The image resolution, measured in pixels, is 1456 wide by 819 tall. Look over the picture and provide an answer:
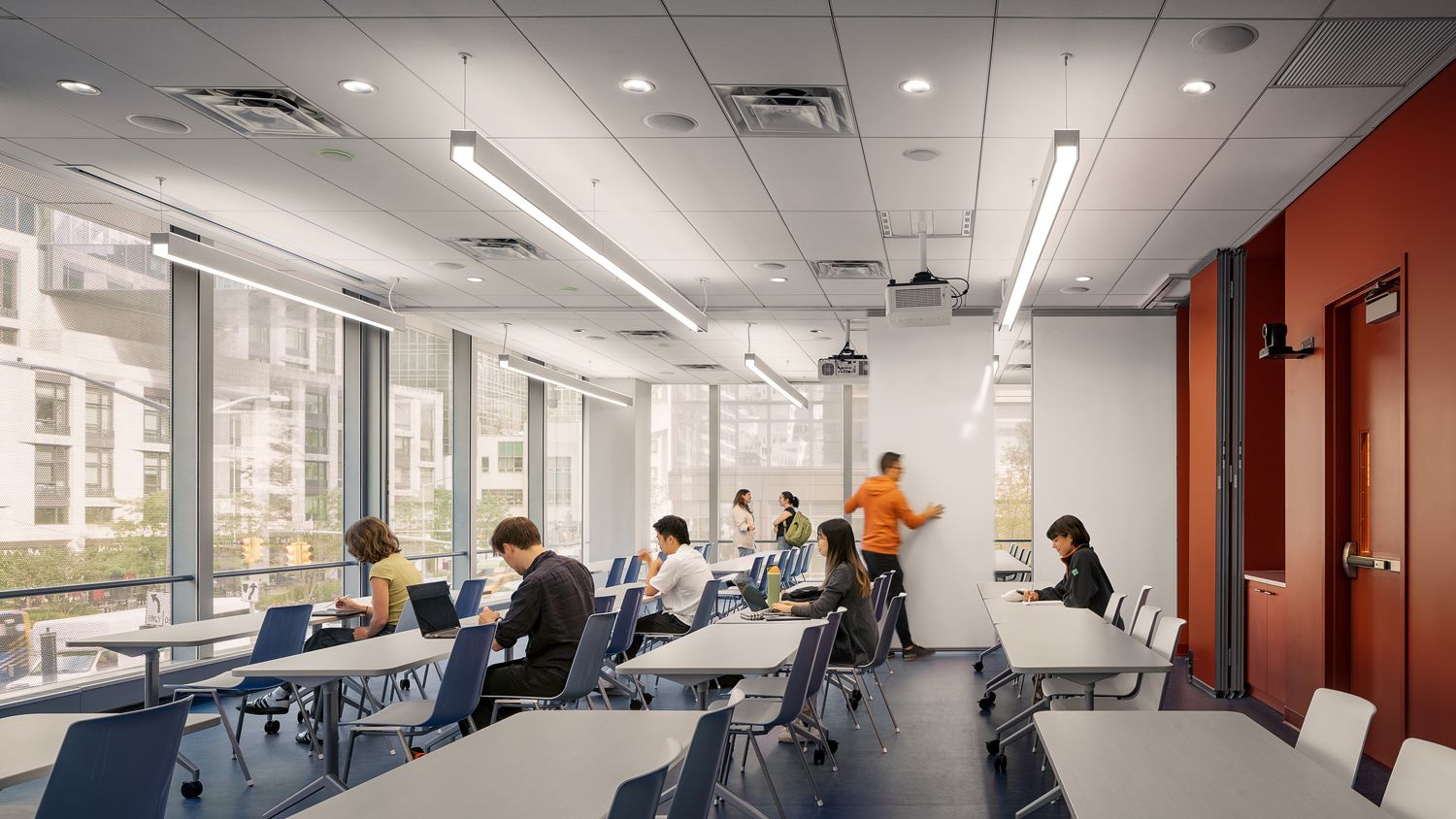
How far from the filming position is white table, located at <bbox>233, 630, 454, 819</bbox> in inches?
167

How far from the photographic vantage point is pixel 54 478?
643cm

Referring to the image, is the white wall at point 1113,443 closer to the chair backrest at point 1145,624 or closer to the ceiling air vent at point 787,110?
the chair backrest at point 1145,624

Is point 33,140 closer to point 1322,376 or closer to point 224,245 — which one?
point 224,245

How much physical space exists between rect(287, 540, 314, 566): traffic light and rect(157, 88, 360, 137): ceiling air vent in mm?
4329

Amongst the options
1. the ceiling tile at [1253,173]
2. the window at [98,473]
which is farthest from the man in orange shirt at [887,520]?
the window at [98,473]

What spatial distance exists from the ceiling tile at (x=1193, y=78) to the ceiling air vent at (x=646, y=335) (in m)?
7.00

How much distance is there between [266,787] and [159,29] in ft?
11.0

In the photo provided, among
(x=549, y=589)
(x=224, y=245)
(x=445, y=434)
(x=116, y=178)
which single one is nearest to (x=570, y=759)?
(x=549, y=589)

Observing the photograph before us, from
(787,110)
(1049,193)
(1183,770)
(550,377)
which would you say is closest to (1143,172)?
(1049,193)

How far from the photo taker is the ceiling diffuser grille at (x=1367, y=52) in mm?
4020

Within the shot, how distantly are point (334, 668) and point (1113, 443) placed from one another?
24.1 ft

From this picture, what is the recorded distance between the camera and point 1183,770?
98.1 inches

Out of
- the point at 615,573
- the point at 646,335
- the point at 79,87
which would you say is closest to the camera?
the point at 79,87

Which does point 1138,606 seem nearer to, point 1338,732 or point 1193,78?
point 1193,78
